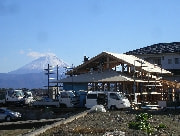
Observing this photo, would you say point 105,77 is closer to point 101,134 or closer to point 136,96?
point 136,96

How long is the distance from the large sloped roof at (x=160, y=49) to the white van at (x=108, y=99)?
2129 cm

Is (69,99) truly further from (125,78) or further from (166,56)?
(166,56)

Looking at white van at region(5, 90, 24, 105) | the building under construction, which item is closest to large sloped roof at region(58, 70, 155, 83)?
the building under construction

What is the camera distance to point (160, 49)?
175 feet

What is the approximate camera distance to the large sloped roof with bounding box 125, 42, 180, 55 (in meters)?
52.0

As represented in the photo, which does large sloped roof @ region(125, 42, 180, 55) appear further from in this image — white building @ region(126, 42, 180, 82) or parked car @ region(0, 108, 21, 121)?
parked car @ region(0, 108, 21, 121)

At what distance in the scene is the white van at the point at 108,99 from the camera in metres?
31.6

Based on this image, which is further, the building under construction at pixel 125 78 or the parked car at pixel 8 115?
the building under construction at pixel 125 78

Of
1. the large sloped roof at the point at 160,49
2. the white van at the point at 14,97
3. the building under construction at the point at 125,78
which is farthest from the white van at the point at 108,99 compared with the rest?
the large sloped roof at the point at 160,49

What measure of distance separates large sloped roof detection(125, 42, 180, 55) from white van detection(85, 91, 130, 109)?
69.8 ft

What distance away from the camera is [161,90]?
4072 cm

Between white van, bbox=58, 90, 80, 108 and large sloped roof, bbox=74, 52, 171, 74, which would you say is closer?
white van, bbox=58, 90, 80, 108

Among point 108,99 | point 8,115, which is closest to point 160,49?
point 108,99

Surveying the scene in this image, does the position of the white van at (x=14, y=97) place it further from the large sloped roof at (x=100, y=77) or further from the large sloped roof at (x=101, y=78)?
the large sloped roof at (x=100, y=77)
